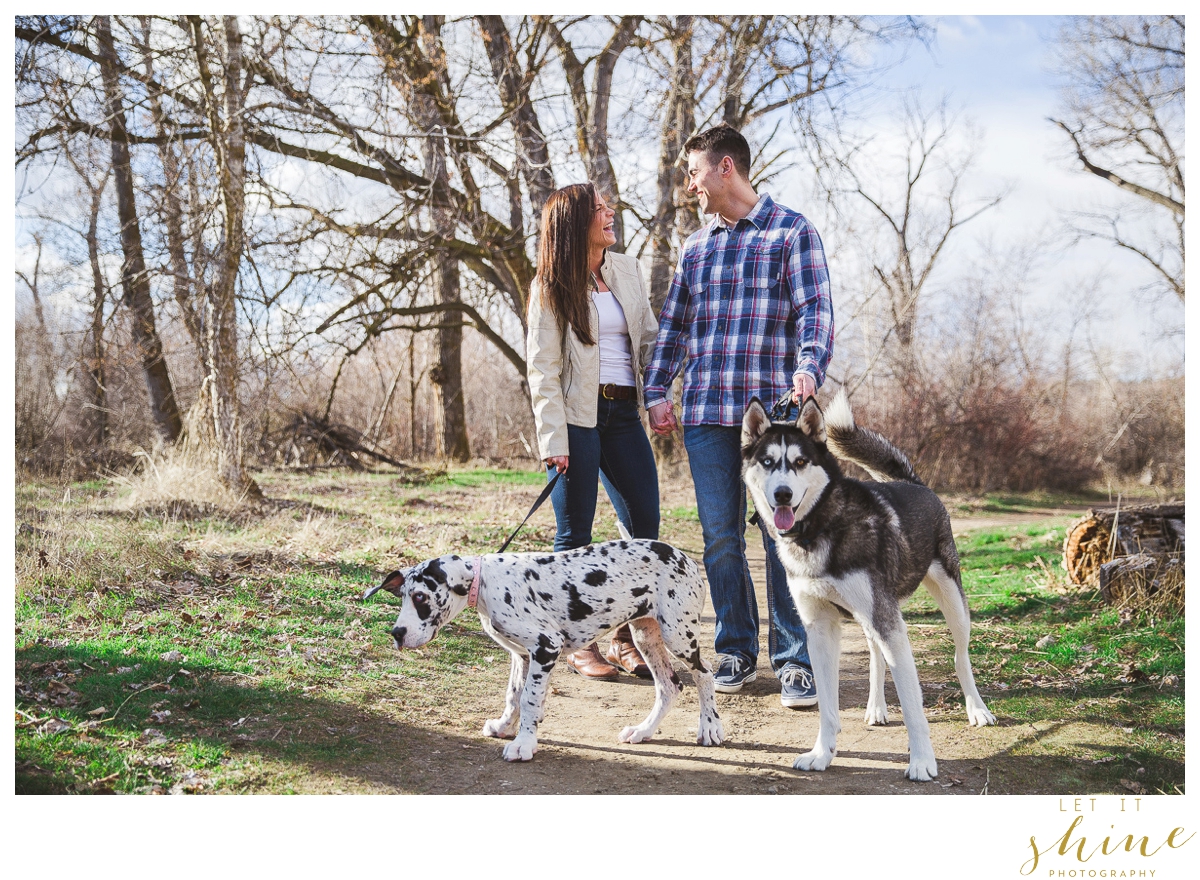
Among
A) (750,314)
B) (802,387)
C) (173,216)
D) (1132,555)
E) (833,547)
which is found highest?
(173,216)

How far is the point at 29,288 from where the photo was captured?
21.2 m

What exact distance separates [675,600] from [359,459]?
14030mm

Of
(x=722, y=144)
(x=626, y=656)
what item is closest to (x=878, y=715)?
(x=626, y=656)

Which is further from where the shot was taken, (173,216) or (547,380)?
(173,216)

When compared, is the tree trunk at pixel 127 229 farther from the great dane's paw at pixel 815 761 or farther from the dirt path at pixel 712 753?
the great dane's paw at pixel 815 761

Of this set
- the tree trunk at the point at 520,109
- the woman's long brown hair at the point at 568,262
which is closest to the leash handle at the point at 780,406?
the woman's long brown hair at the point at 568,262

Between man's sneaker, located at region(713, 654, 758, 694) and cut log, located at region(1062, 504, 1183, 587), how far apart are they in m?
3.59

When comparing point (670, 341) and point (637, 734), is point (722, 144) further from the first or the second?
point (637, 734)

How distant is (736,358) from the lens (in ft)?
15.4

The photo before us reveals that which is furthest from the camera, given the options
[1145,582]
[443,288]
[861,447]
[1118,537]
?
[443,288]

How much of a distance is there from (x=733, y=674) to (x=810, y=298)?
2094 millimetres

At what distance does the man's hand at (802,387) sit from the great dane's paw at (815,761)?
5.13 feet

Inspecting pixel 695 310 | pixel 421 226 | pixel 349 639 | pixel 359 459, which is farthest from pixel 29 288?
pixel 695 310

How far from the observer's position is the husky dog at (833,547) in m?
3.68
